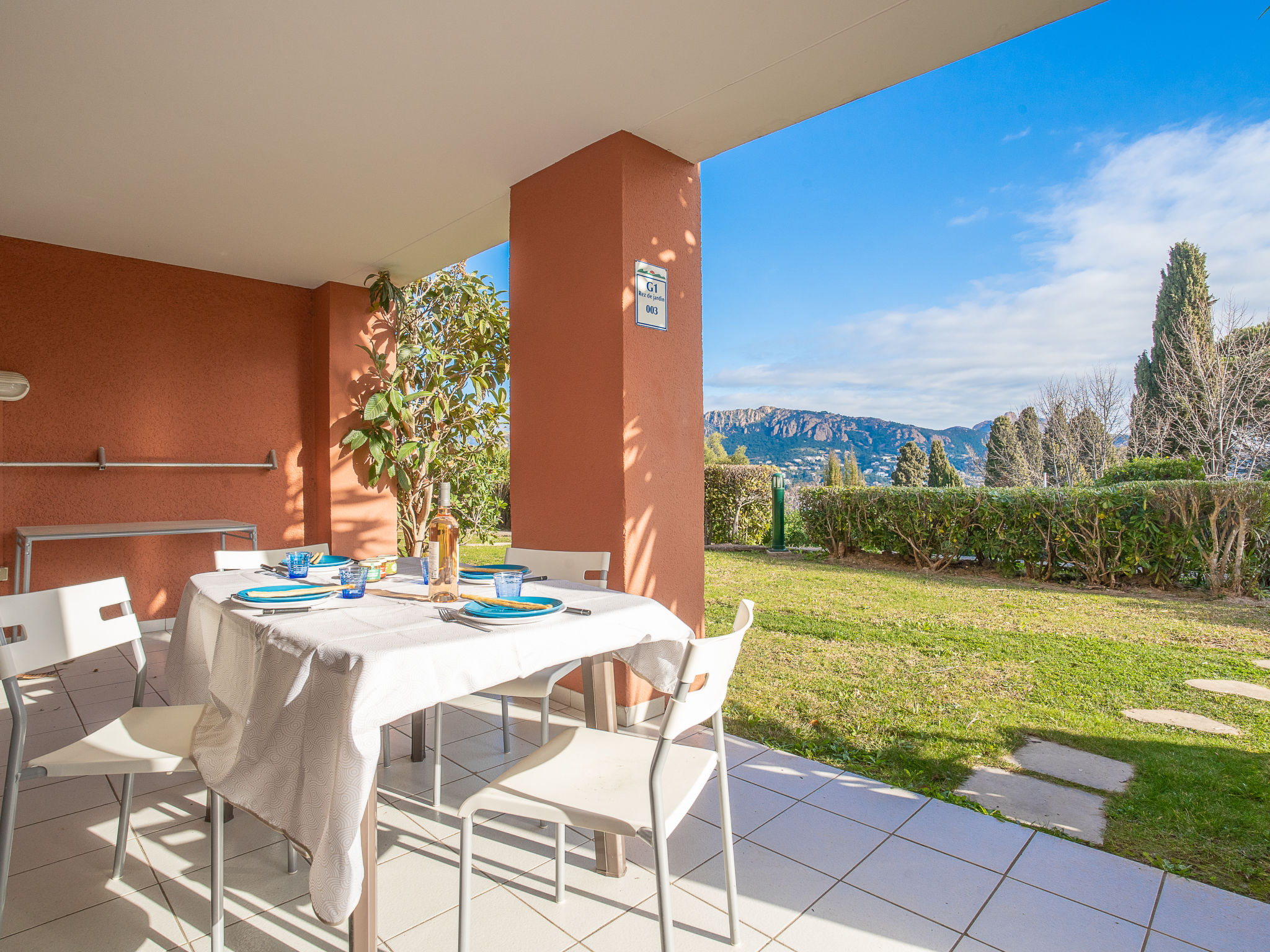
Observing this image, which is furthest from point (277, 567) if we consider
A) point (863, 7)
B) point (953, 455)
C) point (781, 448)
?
point (781, 448)

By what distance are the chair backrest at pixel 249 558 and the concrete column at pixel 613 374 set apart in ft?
3.62

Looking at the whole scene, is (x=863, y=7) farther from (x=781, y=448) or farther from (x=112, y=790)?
(x=781, y=448)

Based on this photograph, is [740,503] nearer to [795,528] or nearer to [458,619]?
[795,528]

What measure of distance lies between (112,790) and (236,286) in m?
3.88

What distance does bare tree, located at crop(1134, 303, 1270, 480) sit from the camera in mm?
9016

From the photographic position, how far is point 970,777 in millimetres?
2314

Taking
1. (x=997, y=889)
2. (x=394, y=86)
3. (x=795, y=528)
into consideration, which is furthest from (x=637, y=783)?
(x=795, y=528)

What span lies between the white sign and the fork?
5.82ft

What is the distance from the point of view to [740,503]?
9078mm

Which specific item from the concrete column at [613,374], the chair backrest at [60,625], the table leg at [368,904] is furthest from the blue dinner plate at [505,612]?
the concrete column at [613,374]

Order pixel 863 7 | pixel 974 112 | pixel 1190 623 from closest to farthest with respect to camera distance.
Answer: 1. pixel 863 7
2. pixel 1190 623
3. pixel 974 112

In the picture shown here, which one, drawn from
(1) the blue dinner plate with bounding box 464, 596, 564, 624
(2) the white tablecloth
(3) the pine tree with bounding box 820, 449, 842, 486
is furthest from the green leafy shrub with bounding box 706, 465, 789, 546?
(3) the pine tree with bounding box 820, 449, 842, 486

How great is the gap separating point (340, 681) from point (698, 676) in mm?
638

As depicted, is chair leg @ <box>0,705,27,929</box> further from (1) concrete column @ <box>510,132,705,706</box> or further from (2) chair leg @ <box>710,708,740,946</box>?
(1) concrete column @ <box>510,132,705,706</box>
